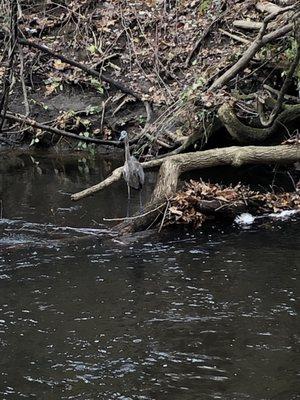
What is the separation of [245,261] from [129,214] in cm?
216

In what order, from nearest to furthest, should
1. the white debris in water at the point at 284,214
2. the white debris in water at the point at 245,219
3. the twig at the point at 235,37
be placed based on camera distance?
the white debris in water at the point at 245,219 → the white debris in water at the point at 284,214 → the twig at the point at 235,37

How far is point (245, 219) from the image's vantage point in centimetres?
819

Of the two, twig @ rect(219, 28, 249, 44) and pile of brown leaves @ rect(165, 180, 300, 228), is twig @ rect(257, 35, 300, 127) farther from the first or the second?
twig @ rect(219, 28, 249, 44)

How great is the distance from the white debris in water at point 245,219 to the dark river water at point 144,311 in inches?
10.8

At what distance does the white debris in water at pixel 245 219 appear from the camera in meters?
8.10

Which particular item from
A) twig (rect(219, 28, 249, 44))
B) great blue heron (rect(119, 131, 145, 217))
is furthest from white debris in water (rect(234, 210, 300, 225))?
twig (rect(219, 28, 249, 44))

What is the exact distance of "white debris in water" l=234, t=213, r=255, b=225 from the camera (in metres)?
8.10

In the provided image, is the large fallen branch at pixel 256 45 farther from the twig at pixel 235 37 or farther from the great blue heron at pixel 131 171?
the great blue heron at pixel 131 171

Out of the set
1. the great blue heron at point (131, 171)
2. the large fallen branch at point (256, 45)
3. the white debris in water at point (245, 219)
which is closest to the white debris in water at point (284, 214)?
the white debris in water at point (245, 219)

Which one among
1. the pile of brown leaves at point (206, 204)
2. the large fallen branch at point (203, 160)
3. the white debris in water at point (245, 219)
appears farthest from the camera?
the white debris in water at point (245, 219)

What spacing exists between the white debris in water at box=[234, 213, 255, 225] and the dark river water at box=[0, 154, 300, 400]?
27cm

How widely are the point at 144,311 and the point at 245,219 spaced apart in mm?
2923

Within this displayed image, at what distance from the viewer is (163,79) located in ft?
42.4

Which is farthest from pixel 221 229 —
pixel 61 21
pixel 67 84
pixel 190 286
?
pixel 61 21
